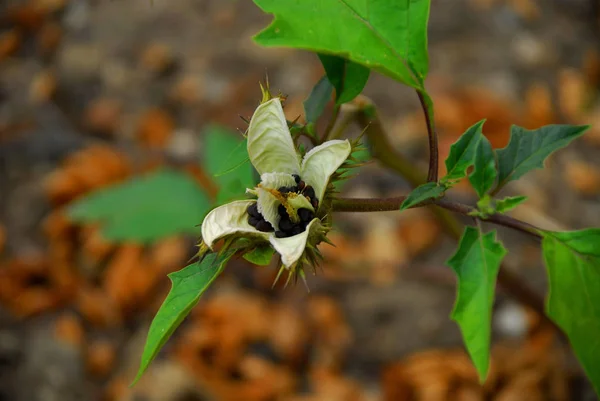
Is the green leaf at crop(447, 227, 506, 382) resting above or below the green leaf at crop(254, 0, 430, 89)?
below

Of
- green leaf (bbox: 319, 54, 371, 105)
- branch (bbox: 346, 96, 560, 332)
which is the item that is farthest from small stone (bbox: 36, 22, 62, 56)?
green leaf (bbox: 319, 54, 371, 105)

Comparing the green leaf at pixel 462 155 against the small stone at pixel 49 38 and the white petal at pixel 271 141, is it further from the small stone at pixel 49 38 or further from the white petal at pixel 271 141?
the small stone at pixel 49 38

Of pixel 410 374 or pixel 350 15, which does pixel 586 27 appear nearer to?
pixel 410 374

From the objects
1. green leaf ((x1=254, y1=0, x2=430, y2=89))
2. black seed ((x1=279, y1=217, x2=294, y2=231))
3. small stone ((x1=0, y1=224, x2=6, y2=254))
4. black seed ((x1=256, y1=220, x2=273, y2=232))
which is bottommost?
small stone ((x1=0, y1=224, x2=6, y2=254))

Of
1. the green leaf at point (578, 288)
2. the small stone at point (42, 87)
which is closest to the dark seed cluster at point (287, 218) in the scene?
the green leaf at point (578, 288)

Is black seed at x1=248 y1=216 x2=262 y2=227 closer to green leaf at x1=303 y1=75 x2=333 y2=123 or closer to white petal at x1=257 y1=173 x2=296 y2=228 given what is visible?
white petal at x1=257 y1=173 x2=296 y2=228

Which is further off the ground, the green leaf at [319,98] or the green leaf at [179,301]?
the green leaf at [319,98]

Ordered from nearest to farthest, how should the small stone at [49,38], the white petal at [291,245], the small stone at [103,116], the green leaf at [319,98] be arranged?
the white petal at [291,245] < the green leaf at [319,98] < the small stone at [103,116] < the small stone at [49,38]
